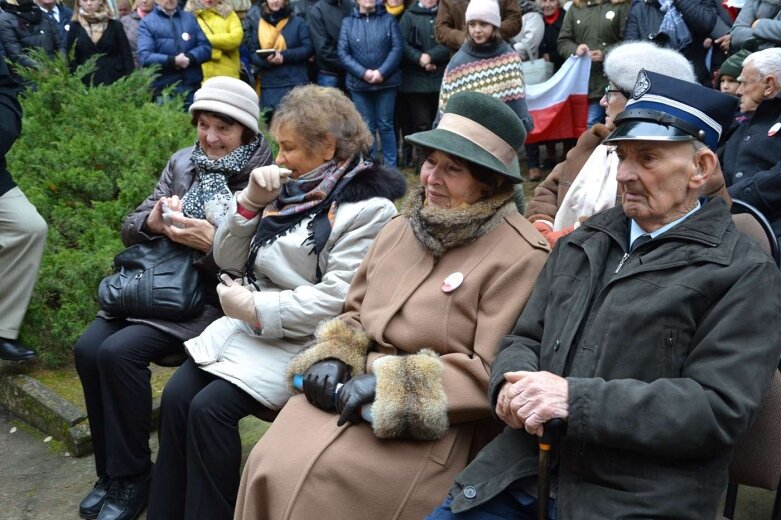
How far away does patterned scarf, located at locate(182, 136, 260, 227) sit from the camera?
399 centimetres

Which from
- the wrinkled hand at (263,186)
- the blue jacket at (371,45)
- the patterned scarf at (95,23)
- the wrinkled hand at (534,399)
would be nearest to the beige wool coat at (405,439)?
the wrinkled hand at (534,399)

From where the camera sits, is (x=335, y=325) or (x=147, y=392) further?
(x=147, y=392)

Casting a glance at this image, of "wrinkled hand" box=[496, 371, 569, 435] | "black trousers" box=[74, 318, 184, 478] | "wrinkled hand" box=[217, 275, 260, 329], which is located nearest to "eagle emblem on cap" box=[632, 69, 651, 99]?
"wrinkled hand" box=[496, 371, 569, 435]

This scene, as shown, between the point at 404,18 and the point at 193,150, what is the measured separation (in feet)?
17.6

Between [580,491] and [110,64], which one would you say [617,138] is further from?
[110,64]

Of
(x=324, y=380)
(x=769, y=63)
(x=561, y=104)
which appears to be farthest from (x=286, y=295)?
(x=561, y=104)

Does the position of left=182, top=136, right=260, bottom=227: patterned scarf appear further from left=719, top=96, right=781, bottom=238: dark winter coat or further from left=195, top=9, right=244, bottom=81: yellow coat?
left=195, top=9, right=244, bottom=81: yellow coat

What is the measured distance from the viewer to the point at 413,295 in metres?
3.07

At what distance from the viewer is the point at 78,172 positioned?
226 inches

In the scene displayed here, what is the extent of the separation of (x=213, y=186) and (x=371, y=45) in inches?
205

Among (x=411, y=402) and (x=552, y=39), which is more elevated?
(x=552, y=39)

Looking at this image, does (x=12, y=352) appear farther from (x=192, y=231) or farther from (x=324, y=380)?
(x=324, y=380)

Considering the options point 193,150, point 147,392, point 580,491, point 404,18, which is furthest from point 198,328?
point 404,18

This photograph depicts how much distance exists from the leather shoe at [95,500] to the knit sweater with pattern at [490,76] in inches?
140
